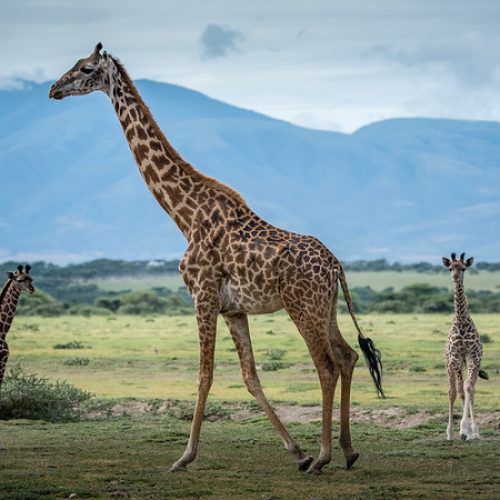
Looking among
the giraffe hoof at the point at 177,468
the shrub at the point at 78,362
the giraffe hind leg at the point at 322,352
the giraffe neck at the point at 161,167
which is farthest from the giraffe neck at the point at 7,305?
the shrub at the point at 78,362

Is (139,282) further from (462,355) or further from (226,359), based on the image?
(462,355)

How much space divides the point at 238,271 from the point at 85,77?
237 centimetres

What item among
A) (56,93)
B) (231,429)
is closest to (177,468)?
(56,93)

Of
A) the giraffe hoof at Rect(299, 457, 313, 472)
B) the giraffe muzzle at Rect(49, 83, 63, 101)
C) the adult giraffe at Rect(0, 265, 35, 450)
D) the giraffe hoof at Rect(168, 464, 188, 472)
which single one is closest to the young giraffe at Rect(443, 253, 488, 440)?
the giraffe hoof at Rect(299, 457, 313, 472)

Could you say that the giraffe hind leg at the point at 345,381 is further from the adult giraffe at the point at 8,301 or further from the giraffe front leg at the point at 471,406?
the adult giraffe at the point at 8,301

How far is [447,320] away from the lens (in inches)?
1583

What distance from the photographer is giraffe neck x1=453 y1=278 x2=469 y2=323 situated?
15133 millimetres

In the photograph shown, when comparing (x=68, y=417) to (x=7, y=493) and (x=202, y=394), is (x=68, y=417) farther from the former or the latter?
(x=7, y=493)

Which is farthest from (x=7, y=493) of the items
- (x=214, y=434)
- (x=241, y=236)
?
(x=214, y=434)

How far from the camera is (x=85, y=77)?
12078 mm

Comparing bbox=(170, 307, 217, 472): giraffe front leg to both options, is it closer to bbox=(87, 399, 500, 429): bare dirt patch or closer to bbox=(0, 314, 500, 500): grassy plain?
bbox=(0, 314, 500, 500): grassy plain

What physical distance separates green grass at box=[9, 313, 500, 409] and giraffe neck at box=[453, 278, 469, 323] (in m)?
2.36

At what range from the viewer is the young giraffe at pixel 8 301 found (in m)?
13.5

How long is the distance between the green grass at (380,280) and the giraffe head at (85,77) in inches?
2754
